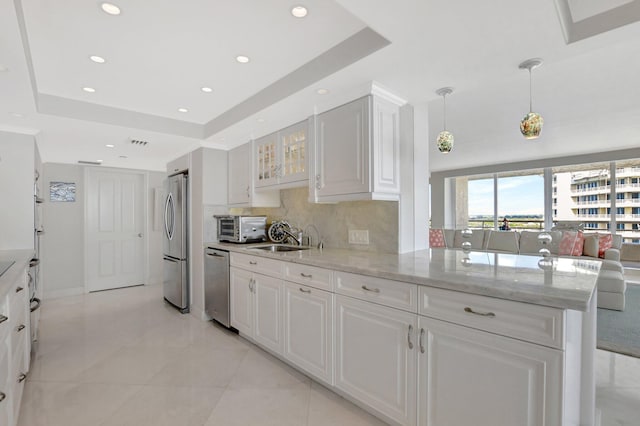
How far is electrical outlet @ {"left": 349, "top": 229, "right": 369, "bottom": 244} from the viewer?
8.87 ft

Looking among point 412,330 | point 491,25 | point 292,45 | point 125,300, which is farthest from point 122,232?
point 491,25

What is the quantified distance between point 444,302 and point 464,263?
537 mm

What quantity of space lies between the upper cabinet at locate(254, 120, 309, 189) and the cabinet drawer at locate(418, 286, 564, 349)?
5.31 feet

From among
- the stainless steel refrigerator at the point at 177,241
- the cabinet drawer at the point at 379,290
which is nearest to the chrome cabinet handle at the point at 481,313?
the cabinet drawer at the point at 379,290

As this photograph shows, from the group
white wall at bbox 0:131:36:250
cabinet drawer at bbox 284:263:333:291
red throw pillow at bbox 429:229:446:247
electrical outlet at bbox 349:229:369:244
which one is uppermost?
white wall at bbox 0:131:36:250

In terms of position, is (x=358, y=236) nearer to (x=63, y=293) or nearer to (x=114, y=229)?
(x=114, y=229)

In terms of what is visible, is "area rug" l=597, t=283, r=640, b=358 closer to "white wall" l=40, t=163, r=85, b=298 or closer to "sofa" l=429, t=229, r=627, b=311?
"sofa" l=429, t=229, r=627, b=311

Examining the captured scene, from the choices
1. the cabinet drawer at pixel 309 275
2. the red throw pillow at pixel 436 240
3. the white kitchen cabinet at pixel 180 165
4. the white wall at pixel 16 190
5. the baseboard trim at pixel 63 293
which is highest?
the white kitchen cabinet at pixel 180 165

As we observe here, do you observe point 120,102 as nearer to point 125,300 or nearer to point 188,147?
point 188,147

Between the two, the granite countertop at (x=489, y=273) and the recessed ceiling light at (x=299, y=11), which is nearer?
the granite countertop at (x=489, y=273)

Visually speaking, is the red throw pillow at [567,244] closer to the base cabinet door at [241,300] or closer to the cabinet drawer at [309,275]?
the cabinet drawer at [309,275]

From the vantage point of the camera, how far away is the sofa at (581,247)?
394cm

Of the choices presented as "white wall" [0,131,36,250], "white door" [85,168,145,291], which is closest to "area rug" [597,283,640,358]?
"white wall" [0,131,36,250]

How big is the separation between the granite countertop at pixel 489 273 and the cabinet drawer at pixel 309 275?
5 cm
